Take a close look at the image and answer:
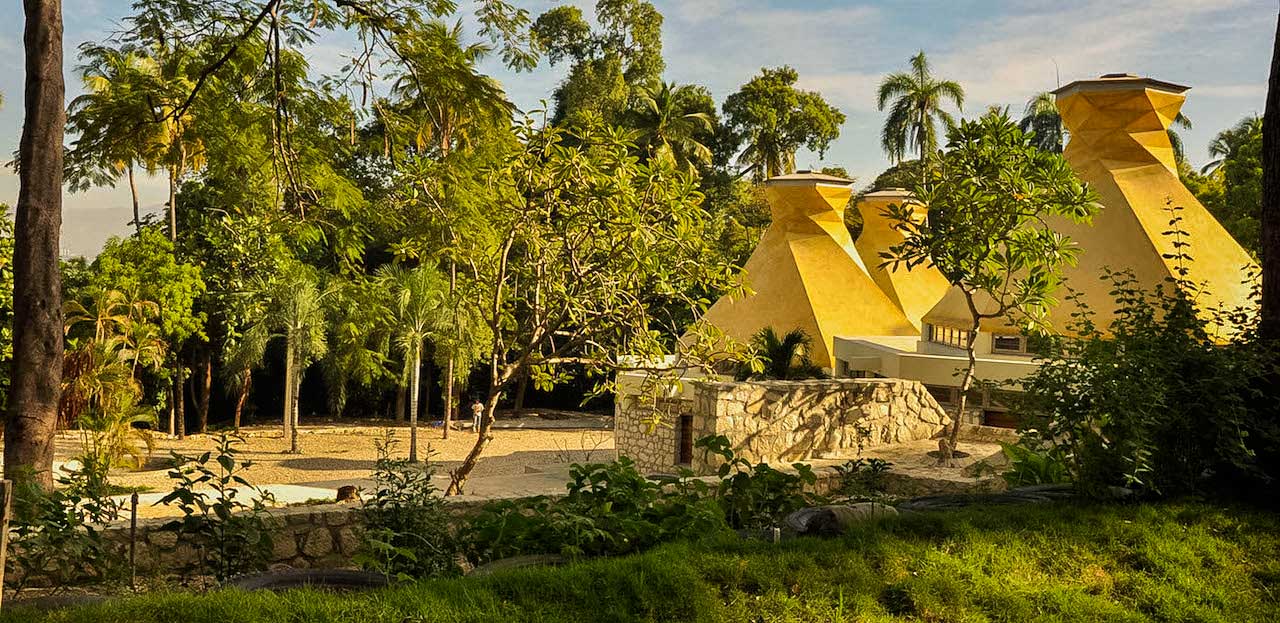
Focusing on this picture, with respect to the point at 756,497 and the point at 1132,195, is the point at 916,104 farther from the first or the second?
the point at 756,497

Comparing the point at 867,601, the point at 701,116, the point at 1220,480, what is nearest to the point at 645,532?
the point at 867,601

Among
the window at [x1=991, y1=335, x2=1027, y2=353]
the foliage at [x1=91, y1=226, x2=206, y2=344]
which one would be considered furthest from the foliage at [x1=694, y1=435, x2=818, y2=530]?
the foliage at [x1=91, y1=226, x2=206, y2=344]

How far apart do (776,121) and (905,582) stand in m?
30.1

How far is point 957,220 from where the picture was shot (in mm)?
11227

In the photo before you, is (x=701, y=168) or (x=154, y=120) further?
(x=701, y=168)

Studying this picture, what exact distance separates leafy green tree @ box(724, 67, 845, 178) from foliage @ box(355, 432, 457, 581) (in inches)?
1166

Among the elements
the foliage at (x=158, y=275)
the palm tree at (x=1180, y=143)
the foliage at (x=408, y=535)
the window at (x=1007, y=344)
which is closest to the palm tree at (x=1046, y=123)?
the palm tree at (x=1180, y=143)

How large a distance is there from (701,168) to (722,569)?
100 ft

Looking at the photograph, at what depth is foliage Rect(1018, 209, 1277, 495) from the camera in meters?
5.17

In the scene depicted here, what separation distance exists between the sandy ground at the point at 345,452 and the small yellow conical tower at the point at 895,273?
814cm

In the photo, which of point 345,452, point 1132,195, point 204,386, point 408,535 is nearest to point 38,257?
point 408,535

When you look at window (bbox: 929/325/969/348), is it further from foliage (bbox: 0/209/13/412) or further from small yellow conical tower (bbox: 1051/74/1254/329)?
foliage (bbox: 0/209/13/412)

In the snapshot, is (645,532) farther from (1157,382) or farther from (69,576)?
(1157,382)

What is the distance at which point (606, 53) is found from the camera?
3328 centimetres
